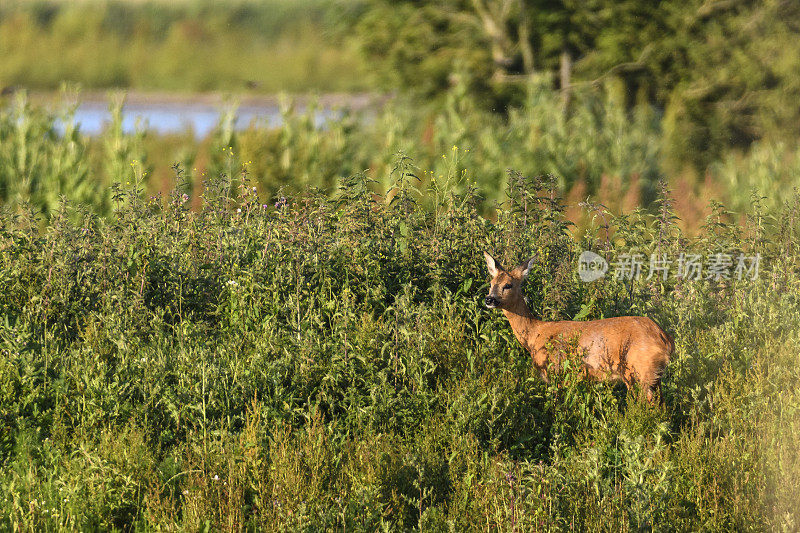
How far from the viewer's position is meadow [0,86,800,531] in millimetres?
A: 5094

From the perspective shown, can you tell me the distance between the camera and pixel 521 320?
672 centimetres

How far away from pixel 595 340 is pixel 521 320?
2.03ft

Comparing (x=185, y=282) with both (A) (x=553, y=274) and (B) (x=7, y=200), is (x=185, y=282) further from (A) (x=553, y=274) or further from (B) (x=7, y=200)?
(B) (x=7, y=200)

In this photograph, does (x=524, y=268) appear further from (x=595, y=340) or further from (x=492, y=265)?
(x=595, y=340)

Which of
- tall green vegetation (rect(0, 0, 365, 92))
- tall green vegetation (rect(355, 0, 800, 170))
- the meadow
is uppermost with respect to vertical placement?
tall green vegetation (rect(0, 0, 365, 92))

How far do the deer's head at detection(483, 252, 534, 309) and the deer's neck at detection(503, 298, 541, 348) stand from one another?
0.03 meters

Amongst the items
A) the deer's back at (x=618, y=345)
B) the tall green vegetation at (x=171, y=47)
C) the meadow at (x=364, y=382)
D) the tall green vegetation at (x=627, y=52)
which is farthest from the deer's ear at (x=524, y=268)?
the tall green vegetation at (x=171, y=47)

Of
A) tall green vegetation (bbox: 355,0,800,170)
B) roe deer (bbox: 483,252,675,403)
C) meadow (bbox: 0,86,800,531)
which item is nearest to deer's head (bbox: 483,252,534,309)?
A: roe deer (bbox: 483,252,675,403)

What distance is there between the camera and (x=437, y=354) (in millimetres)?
6426

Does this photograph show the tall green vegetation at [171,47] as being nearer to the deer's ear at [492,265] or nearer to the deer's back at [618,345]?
the deer's ear at [492,265]

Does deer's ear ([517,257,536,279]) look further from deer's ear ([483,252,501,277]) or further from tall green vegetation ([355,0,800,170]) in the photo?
tall green vegetation ([355,0,800,170])

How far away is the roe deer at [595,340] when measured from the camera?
609cm

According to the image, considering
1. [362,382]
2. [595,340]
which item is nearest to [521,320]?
[595,340]

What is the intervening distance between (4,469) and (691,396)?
4072 millimetres
